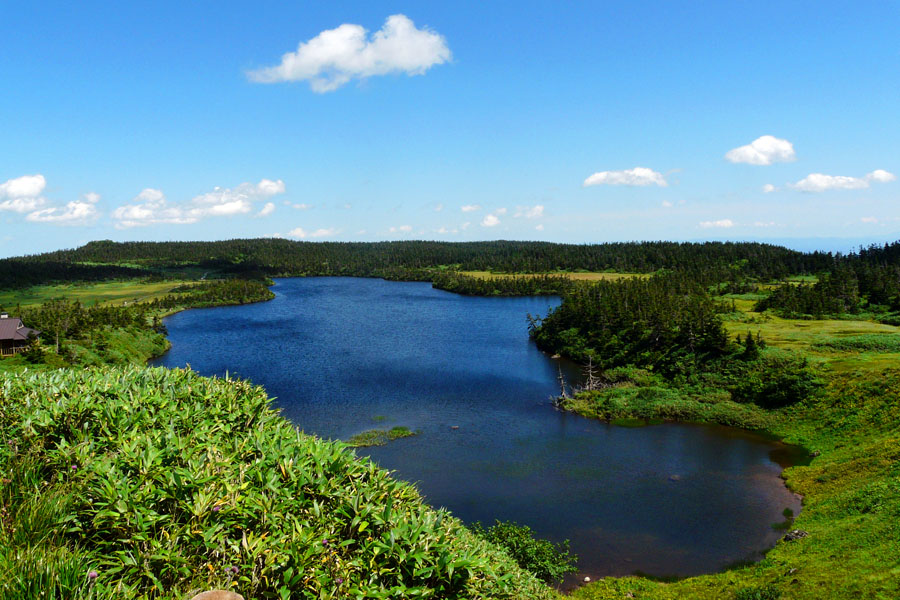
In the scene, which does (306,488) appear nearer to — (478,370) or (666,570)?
(666,570)

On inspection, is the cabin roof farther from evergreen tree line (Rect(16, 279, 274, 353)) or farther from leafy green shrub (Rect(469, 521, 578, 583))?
leafy green shrub (Rect(469, 521, 578, 583))

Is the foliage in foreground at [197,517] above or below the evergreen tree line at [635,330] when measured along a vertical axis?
above

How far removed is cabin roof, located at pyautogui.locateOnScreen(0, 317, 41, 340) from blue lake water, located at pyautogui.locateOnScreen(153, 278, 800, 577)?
18.7 metres

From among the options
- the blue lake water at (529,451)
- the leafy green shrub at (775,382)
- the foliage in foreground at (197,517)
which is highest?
the foliage in foreground at (197,517)

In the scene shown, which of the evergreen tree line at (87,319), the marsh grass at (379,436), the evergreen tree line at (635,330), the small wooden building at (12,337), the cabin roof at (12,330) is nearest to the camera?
the marsh grass at (379,436)

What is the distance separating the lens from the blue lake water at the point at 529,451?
33.1m

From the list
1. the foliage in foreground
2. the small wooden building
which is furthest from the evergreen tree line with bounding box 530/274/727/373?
the small wooden building

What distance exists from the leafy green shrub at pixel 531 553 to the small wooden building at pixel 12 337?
64.6 metres

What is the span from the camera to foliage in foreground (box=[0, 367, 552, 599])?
27.5ft

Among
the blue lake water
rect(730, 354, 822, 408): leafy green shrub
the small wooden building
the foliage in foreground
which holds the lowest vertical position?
the blue lake water

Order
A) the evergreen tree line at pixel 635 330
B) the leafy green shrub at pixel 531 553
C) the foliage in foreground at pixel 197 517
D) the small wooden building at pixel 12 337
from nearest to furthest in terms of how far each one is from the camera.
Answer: the foliage in foreground at pixel 197 517
the leafy green shrub at pixel 531 553
the small wooden building at pixel 12 337
the evergreen tree line at pixel 635 330

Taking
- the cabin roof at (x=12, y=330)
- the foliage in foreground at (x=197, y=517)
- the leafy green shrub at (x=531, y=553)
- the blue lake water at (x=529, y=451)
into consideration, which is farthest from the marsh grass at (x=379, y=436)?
the cabin roof at (x=12, y=330)

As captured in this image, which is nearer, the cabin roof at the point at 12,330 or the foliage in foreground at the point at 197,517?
the foliage in foreground at the point at 197,517

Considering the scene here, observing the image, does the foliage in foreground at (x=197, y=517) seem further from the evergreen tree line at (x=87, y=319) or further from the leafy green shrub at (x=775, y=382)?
the evergreen tree line at (x=87, y=319)
